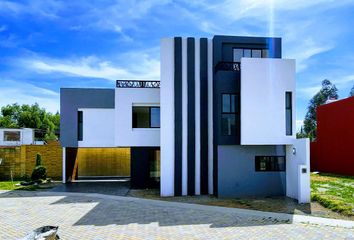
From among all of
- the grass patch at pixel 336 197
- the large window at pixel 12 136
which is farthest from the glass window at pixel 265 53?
the large window at pixel 12 136

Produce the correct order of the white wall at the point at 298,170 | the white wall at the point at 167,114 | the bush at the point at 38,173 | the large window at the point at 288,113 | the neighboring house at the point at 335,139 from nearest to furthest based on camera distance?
the white wall at the point at 298,170
the large window at the point at 288,113
the white wall at the point at 167,114
the bush at the point at 38,173
the neighboring house at the point at 335,139

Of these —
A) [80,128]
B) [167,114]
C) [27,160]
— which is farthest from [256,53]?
[27,160]

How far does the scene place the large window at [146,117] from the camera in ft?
56.9

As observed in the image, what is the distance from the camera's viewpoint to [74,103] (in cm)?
1992

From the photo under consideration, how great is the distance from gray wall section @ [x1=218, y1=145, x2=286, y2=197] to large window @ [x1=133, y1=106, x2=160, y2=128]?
4322 millimetres

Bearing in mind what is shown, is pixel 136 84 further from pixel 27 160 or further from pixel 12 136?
pixel 12 136

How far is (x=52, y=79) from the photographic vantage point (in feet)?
84.1

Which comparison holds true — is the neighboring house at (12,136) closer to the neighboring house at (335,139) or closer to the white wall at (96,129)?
the white wall at (96,129)

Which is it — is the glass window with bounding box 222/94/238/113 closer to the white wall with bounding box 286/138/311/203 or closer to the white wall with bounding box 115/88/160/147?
the white wall with bounding box 286/138/311/203

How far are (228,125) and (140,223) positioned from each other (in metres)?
6.22

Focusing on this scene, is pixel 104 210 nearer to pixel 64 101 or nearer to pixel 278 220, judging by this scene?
pixel 278 220

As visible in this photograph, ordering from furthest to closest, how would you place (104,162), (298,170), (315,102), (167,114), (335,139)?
(315,102), (104,162), (335,139), (167,114), (298,170)

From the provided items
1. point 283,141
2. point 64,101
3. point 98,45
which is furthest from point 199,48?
point 64,101

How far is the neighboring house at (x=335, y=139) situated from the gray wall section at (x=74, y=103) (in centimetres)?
1525
